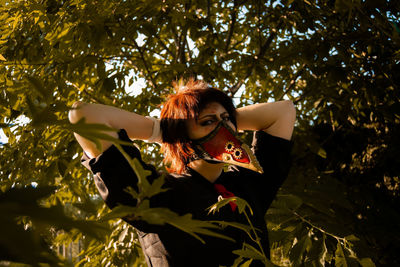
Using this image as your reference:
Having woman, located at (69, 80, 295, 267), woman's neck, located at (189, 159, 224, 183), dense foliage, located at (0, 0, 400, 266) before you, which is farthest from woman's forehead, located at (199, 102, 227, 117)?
dense foliage, located at (0, 0, 400, 266)

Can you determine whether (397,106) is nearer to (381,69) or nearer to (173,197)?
(381,69)

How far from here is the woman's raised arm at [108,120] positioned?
40.8 inches

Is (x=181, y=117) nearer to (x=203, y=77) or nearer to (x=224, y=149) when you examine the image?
(x=224, y=149)

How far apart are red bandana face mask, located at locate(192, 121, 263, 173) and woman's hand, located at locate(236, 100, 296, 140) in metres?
0.29

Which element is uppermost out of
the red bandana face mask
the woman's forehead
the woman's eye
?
the woman's forehead

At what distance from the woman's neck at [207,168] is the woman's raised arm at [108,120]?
194mm

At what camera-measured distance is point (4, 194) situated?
294mm

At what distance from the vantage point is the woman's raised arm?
1.04 metres

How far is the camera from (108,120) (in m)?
1.16

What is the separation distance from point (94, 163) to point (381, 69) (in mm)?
1512

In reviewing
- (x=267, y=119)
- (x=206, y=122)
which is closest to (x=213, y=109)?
(x=206, y=122)

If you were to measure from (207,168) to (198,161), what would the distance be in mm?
44

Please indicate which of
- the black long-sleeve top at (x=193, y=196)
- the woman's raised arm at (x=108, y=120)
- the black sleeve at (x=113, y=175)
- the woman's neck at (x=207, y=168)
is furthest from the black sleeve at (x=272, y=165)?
the black sleeve at (x=113, y=175)

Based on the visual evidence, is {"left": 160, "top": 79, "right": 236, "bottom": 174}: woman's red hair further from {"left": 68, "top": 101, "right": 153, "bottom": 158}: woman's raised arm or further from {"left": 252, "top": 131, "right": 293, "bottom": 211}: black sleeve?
{"left": 252, "top": 131, "right": 293, "bottom": 211}: black sleeve
